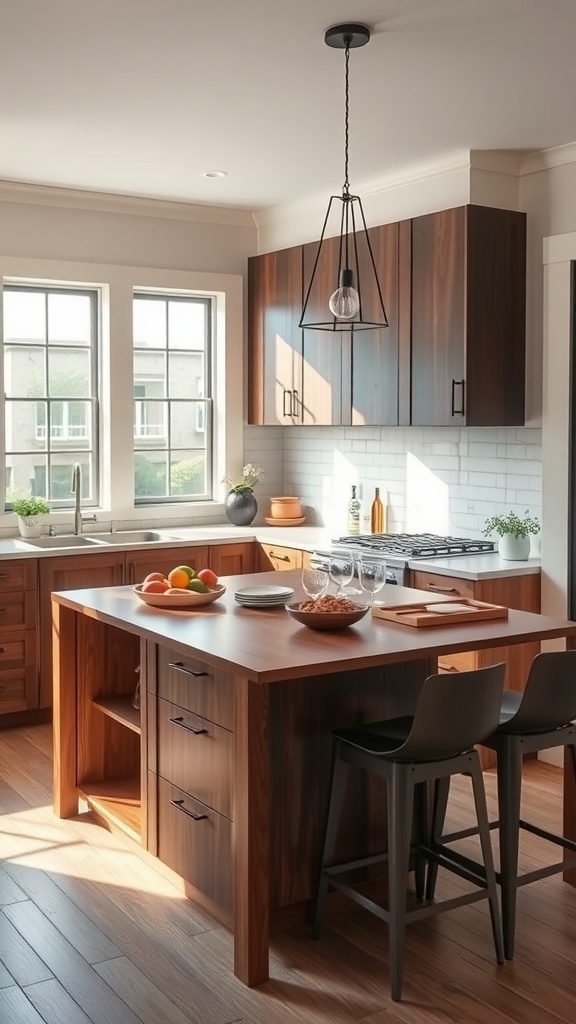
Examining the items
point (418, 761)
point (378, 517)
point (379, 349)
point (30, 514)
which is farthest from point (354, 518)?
point (418, 761)

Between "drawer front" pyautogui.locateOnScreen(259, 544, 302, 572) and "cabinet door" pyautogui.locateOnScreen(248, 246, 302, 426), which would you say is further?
"cabinet door" pyautogui.locateOnScreen(248, 246, 302, 426)

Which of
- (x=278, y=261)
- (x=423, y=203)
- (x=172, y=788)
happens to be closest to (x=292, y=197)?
(x=278, y=261)

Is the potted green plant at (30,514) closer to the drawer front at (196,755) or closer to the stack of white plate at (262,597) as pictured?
the stack of white plate at (262,597)

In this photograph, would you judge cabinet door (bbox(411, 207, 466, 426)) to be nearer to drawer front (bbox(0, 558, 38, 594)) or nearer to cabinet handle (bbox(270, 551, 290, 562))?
cabinet handle (bbox(270, 551, 290, 562))

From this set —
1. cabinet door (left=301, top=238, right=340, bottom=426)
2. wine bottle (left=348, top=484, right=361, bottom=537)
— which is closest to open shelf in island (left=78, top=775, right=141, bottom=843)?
wine bottle (left=348, top=484, right=361, bottom=537)

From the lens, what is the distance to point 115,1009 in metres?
2.85

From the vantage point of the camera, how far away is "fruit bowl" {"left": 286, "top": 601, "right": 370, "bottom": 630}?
3.35 m

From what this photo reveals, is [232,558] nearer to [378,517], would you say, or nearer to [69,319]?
[378,517]

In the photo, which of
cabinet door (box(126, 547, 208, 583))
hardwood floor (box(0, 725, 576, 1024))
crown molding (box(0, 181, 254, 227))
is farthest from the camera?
crown molding (box(0, 181, 254, 227))

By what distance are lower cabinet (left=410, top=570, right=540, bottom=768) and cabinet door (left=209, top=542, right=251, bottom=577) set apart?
4.91ft

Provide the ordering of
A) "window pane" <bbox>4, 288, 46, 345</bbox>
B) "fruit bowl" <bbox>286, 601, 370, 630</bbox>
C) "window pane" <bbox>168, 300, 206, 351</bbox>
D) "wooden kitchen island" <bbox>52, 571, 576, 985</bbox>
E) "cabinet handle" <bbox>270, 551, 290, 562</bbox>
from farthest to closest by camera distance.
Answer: "window pane" <bbox>168, 300, 206, 351</bbox> < "window pane" <bbox>4, 288, 46, 345</bbox> < "cabinet handle" <bbox>270, 551, 290, 562</bbox> < "fruit bowl" <bbox>286, 601, 370, 630</bbox> < "wooden kitchen island" <bbox>52, 571, 576, 985</bbox>

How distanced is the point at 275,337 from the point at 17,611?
2.29 m

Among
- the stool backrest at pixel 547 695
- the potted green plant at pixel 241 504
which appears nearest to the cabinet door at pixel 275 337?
the potted green plant at pixel 241 504

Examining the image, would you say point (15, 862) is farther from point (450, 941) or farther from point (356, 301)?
point (356, 301)
